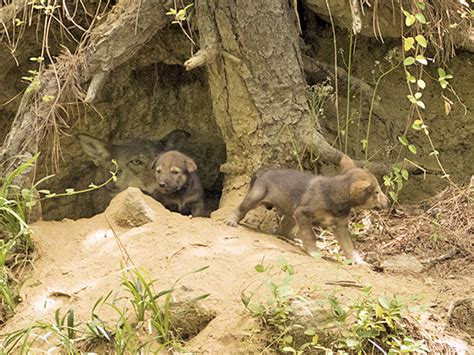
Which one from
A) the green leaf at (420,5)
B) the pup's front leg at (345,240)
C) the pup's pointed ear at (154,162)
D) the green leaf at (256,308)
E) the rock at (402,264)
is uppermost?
the green leaf at (420,5)

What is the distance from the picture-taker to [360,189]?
5.95 metres

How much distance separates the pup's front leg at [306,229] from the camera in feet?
19.7

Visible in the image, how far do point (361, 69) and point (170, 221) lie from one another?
2.79 meters

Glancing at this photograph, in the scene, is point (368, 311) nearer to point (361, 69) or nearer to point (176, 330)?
point (176, 330)

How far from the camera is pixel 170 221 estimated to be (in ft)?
19.8

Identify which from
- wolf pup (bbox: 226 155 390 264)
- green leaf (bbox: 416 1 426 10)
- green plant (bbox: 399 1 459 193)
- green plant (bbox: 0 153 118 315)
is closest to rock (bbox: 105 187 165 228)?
green plant (bbox: 0 153 118 315)

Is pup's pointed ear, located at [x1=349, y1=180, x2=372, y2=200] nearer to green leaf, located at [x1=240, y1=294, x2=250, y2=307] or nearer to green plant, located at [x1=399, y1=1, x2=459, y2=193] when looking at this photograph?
green plant, located at [x1=399, y1=1, x2=459, y2=193]

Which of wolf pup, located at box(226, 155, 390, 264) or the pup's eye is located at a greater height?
the pup's eye

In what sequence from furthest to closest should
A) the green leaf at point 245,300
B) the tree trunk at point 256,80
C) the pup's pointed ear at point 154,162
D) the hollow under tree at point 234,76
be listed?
the pup's pointed ear at point 154,162, the tree trunk at point 256,80, the hollow under tree at point 234,76, the green leaf at point 245,300

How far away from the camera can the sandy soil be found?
4.72 meters

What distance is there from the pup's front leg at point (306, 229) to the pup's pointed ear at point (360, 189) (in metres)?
0.38

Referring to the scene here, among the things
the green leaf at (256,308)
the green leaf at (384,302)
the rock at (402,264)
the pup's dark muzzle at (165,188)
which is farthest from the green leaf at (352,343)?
the pup's dark muzzle at (165,188)

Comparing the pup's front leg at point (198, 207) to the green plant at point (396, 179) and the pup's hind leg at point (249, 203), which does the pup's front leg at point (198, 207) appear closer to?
the pup's hind leg at point (249, 203)

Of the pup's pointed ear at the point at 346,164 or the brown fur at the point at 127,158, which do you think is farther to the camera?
the brown fur at the point at 127,158
